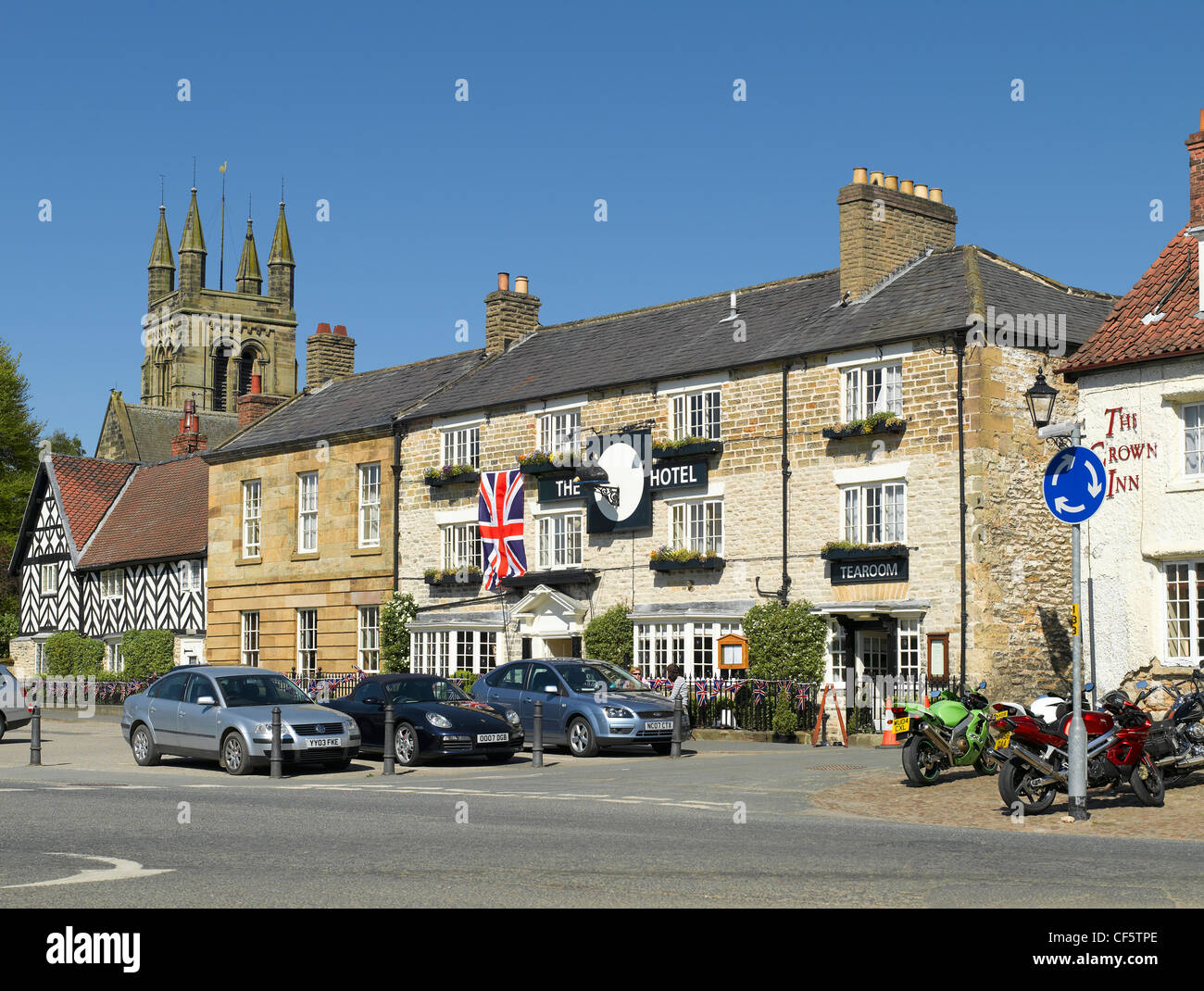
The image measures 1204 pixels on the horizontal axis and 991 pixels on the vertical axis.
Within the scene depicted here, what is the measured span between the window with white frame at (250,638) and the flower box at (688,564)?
15967mm

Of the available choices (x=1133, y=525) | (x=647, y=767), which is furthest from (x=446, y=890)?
(x=1133, y=525)

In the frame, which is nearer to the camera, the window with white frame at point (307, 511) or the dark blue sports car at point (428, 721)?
the dark blue sports car at point (428, 721)

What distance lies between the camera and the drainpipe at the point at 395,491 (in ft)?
125

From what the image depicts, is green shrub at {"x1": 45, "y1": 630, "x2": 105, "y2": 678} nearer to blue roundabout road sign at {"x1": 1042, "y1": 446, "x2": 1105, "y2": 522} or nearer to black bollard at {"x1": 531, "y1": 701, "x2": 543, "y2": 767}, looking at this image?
black bollard at {"x1": 531, "y1": 701, "x2": 543, "y2": 767}

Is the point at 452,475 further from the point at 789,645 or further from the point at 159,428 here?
the point at 159,428

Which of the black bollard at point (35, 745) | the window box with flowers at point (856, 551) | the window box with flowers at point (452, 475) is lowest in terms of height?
the black bollard at point (35, 745)

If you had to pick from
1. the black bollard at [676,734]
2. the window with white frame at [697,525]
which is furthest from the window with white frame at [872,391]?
the black bollard at [676,734]

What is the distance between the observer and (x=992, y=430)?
27.0 m

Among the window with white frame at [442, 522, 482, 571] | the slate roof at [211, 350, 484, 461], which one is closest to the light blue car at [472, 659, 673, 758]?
the window with white frame at [442, 522, 482, 571]

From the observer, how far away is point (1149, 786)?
15.3 meters

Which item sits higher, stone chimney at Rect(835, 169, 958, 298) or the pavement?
stone chimney at Rect(835, 169, 958, 298)

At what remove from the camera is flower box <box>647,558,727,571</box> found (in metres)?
30.5

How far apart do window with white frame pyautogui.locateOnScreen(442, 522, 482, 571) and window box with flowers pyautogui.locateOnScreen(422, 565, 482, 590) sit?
0.66 feet

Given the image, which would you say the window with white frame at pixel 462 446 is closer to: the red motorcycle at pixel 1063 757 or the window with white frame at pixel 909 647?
the window with white frame at pixel 909 647
